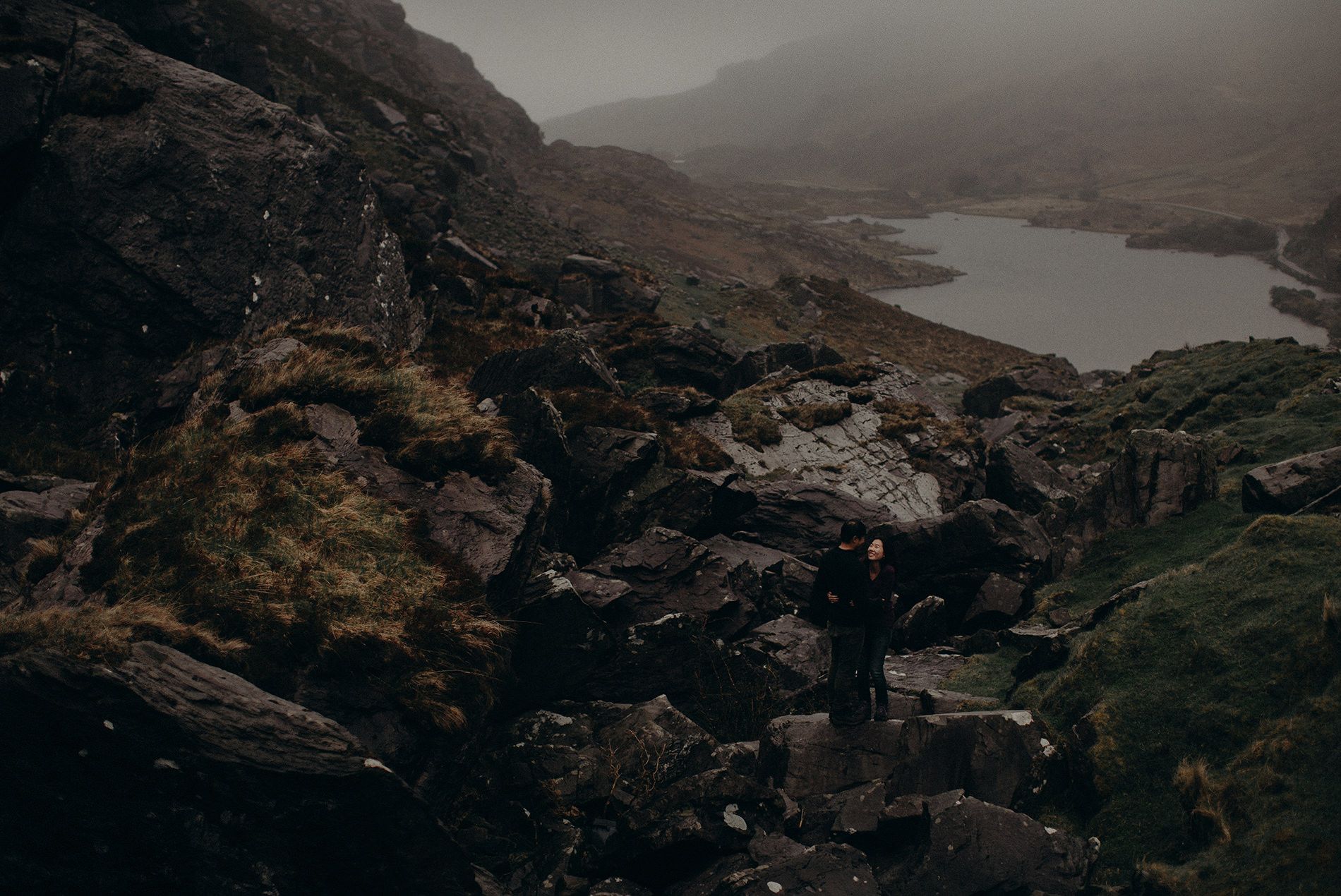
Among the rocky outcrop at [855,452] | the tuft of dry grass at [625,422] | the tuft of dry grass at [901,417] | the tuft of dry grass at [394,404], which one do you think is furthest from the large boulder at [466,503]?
the tuft of dry grass at [901,417]

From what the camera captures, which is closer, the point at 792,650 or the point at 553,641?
the point at 553,641

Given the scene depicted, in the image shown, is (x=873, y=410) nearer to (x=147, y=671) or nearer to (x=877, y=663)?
(x=877, y=663)

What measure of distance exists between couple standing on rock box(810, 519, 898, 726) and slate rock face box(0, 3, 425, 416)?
13.2 metres

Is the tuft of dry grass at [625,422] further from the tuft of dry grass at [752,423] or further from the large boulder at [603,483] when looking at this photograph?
the tuft of dry grass at [752,423]

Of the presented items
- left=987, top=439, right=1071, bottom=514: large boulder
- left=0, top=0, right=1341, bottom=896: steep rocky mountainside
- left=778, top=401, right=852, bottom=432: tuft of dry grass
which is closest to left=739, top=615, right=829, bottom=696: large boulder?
left=0, top=0, right=1341, bottom=896: steep rocky mountainside

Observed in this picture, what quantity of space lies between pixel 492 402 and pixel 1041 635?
11.2m

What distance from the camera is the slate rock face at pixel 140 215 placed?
480 inches

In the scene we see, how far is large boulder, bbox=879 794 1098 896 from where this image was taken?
570cm

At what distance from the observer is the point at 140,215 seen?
1311 centimetres

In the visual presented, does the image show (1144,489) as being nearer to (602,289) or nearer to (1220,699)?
(1220,699)

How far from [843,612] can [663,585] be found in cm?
364

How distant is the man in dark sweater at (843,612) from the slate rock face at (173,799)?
4.79m

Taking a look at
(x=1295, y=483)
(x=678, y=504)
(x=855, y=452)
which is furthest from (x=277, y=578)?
(x=855, y=452)

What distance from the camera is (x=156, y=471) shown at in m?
7.85
